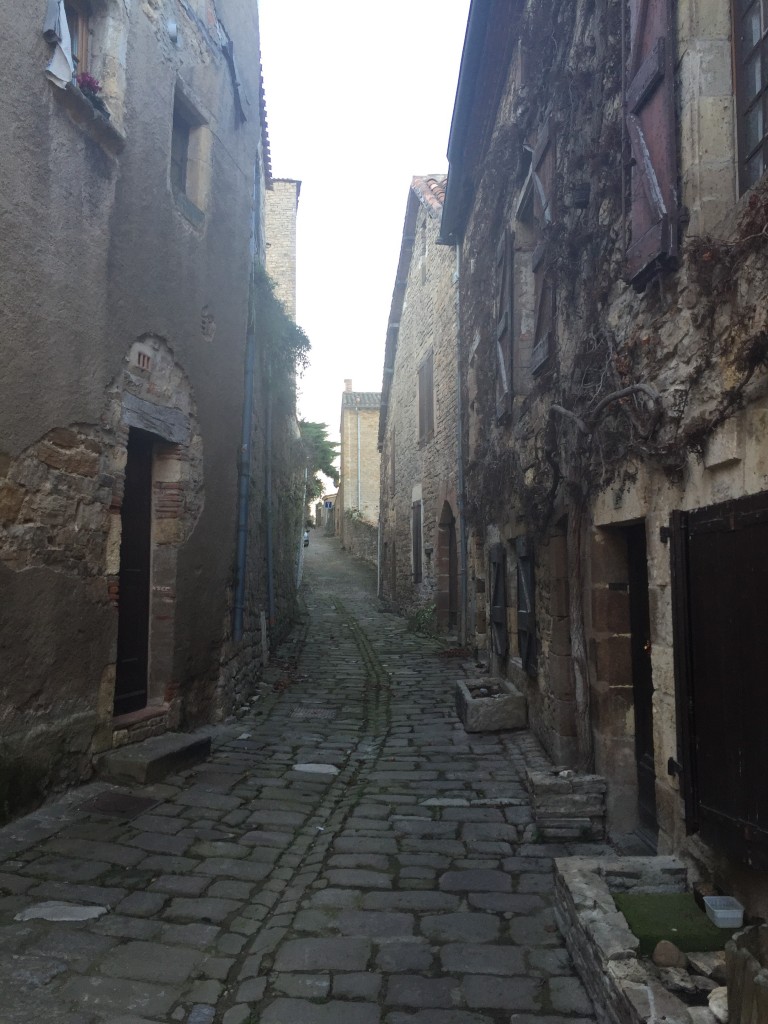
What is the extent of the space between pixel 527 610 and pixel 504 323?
113 inches

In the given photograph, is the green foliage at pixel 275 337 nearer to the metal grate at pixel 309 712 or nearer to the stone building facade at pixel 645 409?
the stone building facade at pixel 645 409

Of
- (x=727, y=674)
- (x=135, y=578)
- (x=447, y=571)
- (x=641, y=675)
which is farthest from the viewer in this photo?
(x=447, y=571)

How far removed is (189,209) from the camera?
21.2ft

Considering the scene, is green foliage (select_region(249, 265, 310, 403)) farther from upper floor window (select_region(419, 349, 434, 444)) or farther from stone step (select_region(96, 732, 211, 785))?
stone step (select_region(96, 732, 211, 785))

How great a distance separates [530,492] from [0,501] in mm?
4018

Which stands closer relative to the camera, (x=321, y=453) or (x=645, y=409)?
(x=645, y=409)

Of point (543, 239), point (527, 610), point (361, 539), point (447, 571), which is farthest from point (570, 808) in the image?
point (361, 539)

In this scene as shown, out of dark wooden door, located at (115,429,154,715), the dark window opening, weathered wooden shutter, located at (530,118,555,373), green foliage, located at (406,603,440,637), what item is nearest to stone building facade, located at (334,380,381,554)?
green foliage, located at (406,603,440,637)

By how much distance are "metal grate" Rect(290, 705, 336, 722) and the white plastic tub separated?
200 inches

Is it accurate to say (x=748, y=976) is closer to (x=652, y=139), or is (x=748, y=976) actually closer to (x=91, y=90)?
(x=652, y=139)

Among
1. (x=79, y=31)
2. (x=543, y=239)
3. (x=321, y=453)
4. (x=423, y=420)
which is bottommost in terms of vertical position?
(x=543, y=239)

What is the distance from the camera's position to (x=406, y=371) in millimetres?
17641

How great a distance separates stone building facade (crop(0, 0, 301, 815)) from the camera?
435cm

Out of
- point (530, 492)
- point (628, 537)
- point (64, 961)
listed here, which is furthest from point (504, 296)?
point (64, 961)
